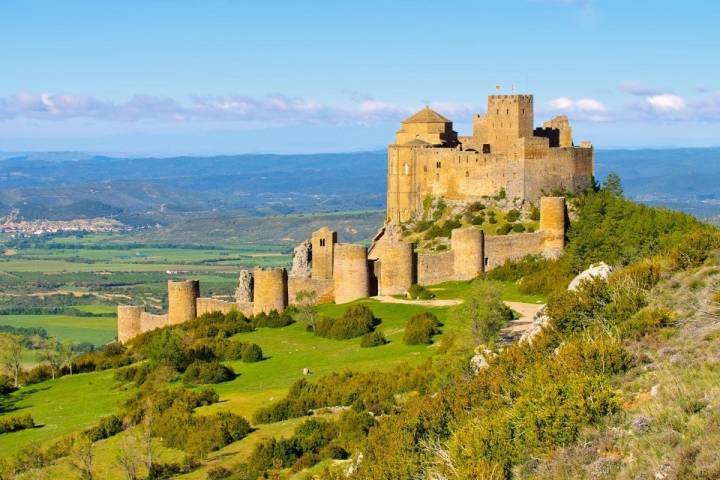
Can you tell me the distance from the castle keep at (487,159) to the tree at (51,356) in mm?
15644

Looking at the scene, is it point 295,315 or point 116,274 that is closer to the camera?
point 295,315

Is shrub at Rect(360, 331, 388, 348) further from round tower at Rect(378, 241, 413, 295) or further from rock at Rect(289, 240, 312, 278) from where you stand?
rock at Rect(289, 240, 312, 278)

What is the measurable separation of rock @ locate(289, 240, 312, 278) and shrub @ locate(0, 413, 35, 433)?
16.6 meters

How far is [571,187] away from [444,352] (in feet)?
64.6

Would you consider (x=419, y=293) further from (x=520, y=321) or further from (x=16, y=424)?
(x=16, y=424)

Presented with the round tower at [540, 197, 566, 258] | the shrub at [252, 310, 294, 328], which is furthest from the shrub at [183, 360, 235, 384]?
the round tower at [540, 197, 566, 258]

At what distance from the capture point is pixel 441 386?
81.2ft

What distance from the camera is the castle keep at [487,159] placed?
48.0 meters

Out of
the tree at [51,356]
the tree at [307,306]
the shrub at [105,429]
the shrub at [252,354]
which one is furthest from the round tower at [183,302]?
the shrub at [105,429]

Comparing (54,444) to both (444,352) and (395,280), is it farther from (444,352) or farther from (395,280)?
(395,280)

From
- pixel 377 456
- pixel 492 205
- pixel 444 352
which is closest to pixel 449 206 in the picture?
pixel 492 205

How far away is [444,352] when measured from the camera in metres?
30.7

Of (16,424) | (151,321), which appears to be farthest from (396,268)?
(16,424)

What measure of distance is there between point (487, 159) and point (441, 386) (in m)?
25.5
